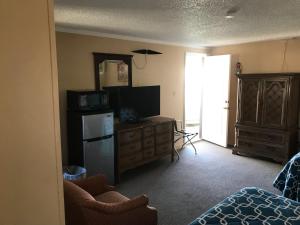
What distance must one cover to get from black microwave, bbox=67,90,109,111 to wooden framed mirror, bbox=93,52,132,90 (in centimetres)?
49

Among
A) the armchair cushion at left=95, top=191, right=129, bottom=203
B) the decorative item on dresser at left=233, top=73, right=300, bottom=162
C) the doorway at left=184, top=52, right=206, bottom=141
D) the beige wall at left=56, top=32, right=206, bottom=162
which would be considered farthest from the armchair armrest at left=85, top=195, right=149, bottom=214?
the doorway at left=184, top=52, right=206, bottom=141

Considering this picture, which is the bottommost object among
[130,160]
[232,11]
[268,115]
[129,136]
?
[130,160]

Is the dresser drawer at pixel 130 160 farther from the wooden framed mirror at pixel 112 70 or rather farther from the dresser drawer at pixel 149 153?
the wooden framed mirror at pixel 112 70

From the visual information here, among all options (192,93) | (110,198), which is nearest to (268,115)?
(192,93)

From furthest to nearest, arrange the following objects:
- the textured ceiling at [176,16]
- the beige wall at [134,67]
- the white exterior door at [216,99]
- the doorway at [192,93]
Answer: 1. the doorway at [192,93]
2. the white exterior door at [216,99]
3. the beige wall at [134,67]
4. the textured ceiling at [176,16]

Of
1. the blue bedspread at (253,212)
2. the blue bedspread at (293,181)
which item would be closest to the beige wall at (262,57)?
the blue bedspread at (293,181)

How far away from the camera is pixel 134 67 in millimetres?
4516

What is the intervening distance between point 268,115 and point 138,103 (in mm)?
2526

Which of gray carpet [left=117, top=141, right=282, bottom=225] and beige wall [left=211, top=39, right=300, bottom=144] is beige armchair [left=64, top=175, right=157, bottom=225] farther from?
beige wall [left=211, top=39, right=300, bottom=144]

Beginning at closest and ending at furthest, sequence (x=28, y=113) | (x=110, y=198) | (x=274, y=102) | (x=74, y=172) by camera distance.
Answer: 1. (x=28, y=113)
2. (x=110, y=198)
3. (x=74, y=172)
4. (x=274, y=102)

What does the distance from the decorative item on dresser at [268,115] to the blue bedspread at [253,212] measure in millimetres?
2900

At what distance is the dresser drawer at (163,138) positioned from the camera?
14.7 feet

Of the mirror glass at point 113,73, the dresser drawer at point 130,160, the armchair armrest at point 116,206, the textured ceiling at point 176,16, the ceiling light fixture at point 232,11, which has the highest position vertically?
the textured ceiling at point 176,16

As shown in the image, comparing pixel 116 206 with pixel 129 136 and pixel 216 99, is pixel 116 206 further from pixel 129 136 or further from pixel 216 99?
pixel 216 99
